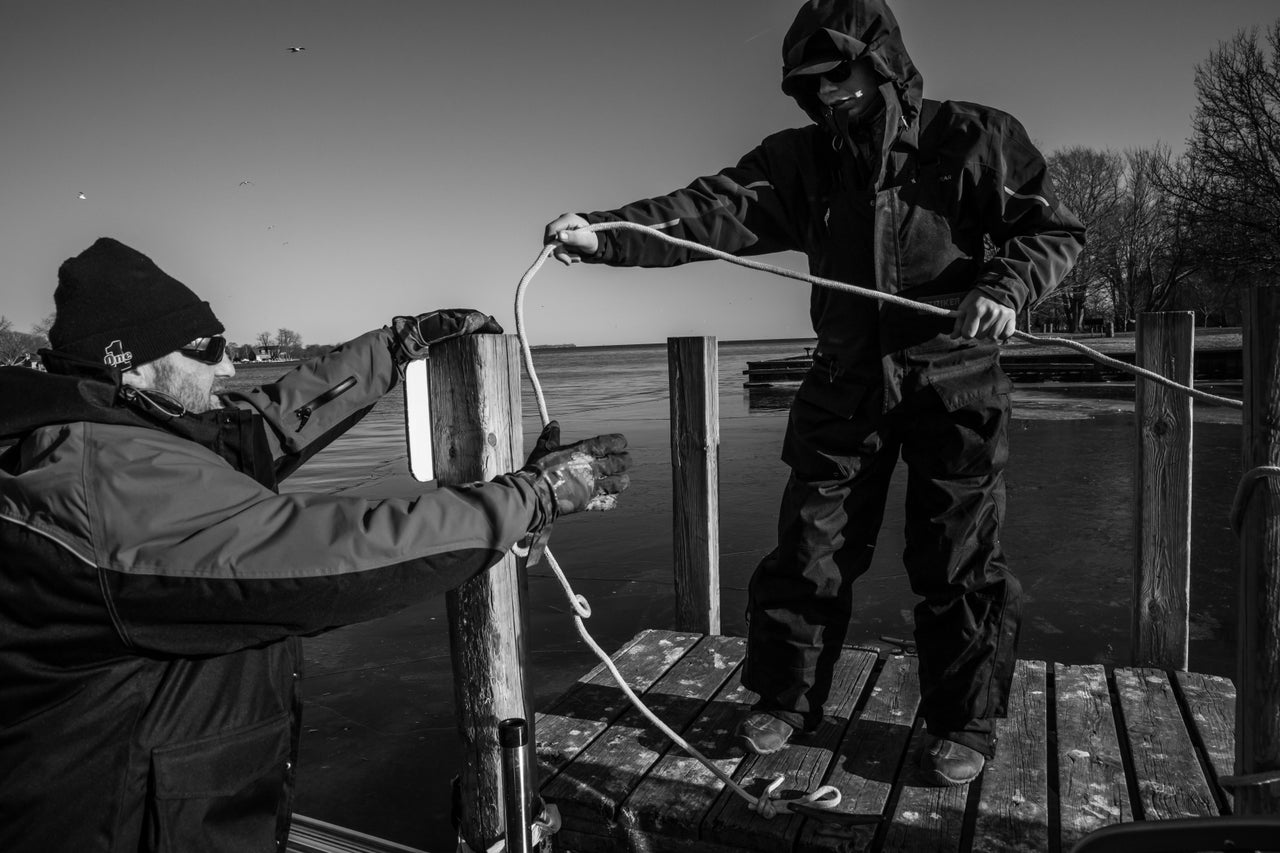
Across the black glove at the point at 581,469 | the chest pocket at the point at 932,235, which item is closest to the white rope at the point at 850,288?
the chest pocket at the point at 932,235

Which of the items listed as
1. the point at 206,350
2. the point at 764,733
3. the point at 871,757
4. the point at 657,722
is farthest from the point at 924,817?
the point at 206,350

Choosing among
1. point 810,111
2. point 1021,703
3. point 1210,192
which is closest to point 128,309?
point 810,111

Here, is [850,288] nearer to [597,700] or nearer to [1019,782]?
[1019,782]

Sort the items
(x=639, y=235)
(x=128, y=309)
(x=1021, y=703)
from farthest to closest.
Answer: (x=1021, y=703), (x=639, y=235), (x=128, y=309)

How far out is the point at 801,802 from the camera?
273 cm

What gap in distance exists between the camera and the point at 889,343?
2.91m

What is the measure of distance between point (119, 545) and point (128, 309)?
66 cm

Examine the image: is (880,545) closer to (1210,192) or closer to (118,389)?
(118,389)

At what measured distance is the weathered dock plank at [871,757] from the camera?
2602 millimetres

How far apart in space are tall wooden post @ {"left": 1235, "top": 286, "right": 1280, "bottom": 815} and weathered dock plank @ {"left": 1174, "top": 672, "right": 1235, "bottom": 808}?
0.95m

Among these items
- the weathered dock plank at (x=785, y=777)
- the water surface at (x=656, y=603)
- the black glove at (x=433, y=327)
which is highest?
the black glove at (x=433, y=327)

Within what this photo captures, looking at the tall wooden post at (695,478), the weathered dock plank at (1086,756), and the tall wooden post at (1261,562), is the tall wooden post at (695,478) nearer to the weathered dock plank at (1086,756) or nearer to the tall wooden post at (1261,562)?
the weathered dock plank at (1086,756)

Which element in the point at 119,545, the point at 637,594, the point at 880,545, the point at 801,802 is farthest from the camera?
the point at 880,545

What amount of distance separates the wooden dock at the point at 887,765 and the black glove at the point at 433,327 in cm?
161
